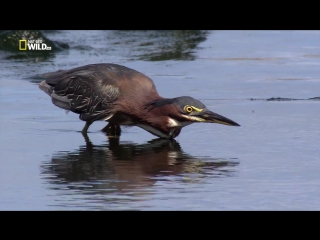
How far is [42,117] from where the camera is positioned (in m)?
11.9

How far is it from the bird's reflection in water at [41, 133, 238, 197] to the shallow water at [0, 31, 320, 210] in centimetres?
1

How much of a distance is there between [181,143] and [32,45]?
781cm

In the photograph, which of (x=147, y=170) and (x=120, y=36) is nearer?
(x=147, y=170)

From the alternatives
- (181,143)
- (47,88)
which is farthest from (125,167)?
(47,88)

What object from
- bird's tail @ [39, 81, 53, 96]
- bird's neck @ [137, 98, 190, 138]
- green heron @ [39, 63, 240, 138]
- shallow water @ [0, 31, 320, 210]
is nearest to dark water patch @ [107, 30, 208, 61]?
shallow water @ [0, 31, 320, 210]

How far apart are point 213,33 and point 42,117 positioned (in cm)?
906

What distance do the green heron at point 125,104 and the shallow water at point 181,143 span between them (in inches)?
9.8

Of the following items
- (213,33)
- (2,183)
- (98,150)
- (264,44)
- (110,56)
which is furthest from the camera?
(213,33)

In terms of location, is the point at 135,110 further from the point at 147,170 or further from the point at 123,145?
the point at 147,170

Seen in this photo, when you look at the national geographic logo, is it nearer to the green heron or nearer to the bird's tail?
the bird's tail

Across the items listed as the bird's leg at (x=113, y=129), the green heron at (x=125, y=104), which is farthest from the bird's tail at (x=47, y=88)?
the bird's leg at (x=113, y=129)

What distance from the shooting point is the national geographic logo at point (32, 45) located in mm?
17469
